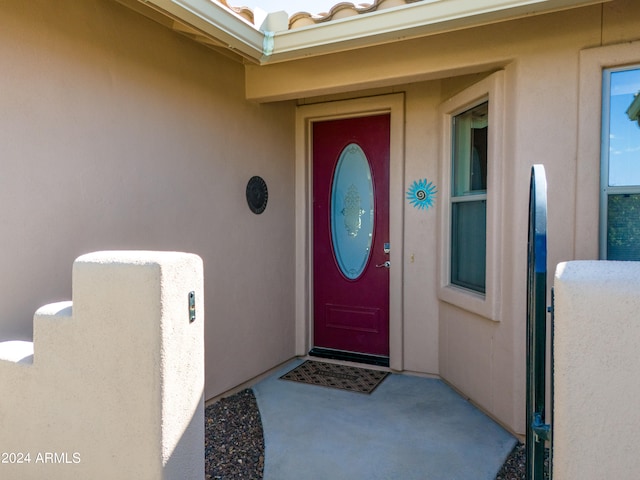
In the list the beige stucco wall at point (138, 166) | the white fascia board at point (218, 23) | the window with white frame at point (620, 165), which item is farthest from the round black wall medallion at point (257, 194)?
the window with white frame at point (620, 165)

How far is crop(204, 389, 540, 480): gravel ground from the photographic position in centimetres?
273

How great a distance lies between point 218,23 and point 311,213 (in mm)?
2350

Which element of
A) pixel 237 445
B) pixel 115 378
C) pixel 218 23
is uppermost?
pixel 218 23

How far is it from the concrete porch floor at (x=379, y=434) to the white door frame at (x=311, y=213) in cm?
72

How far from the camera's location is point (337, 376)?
4.30 metres

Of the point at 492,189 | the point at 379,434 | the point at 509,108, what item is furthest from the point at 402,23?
the point at 379,434

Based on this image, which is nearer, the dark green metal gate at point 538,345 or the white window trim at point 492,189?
the dark green metal gate at point 538,345

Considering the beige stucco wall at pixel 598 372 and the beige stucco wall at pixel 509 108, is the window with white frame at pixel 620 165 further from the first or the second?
the beige stucco wall at pixel 598 372

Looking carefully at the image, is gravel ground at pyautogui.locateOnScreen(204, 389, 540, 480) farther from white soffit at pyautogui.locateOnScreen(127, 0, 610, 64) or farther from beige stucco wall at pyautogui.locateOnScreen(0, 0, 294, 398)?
white soffit at pyautogui.locateOnScreen(127, 0, 610, 64)

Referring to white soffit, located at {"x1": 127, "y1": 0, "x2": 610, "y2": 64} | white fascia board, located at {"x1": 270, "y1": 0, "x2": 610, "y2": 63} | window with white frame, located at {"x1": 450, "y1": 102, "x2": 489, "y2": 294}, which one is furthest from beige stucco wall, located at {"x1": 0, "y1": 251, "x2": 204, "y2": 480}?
window with white frame, located at {"x1": 450, "y1": 102, "x2": 489, "y2": 294}

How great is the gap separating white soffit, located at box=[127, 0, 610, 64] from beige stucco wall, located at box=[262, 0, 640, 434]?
0.47m

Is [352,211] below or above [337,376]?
above

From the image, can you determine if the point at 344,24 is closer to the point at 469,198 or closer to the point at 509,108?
the point at 509,108

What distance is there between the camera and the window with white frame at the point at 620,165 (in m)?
2.75
